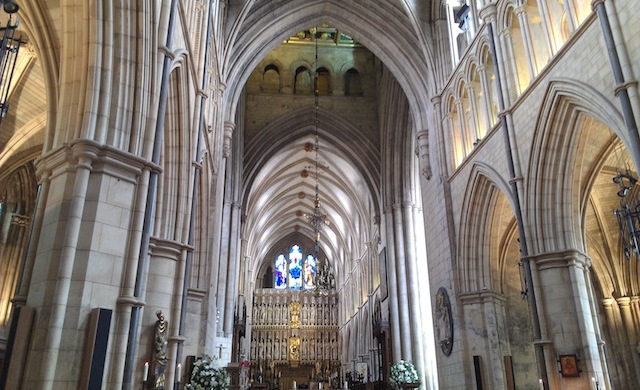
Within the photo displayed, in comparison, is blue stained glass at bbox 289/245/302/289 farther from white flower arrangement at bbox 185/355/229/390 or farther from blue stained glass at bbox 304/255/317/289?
white flower arrangement at bbox 185/355/229/390

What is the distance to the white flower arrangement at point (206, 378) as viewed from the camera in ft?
33.3

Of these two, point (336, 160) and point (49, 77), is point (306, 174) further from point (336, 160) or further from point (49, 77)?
point (49, 77)

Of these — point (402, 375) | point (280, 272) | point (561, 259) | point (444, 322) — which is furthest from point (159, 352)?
point (280, 272)

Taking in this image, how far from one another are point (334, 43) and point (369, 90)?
9.48 feet

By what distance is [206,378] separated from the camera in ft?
33.7

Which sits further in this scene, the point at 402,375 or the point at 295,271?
the point at 295,271

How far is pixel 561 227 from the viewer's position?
981 cm

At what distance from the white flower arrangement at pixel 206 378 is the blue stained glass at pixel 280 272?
3130 centimetres

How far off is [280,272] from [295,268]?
1.28 m

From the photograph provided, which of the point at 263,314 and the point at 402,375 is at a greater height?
the point at 263,314

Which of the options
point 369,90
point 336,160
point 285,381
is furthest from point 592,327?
point 285,381

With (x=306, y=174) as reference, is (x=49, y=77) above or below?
below

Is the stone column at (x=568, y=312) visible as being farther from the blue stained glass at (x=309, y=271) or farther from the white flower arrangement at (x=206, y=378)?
the blue stained glass at (x=309, y=271)

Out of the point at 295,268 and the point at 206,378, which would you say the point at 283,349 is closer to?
the point at 295,268
